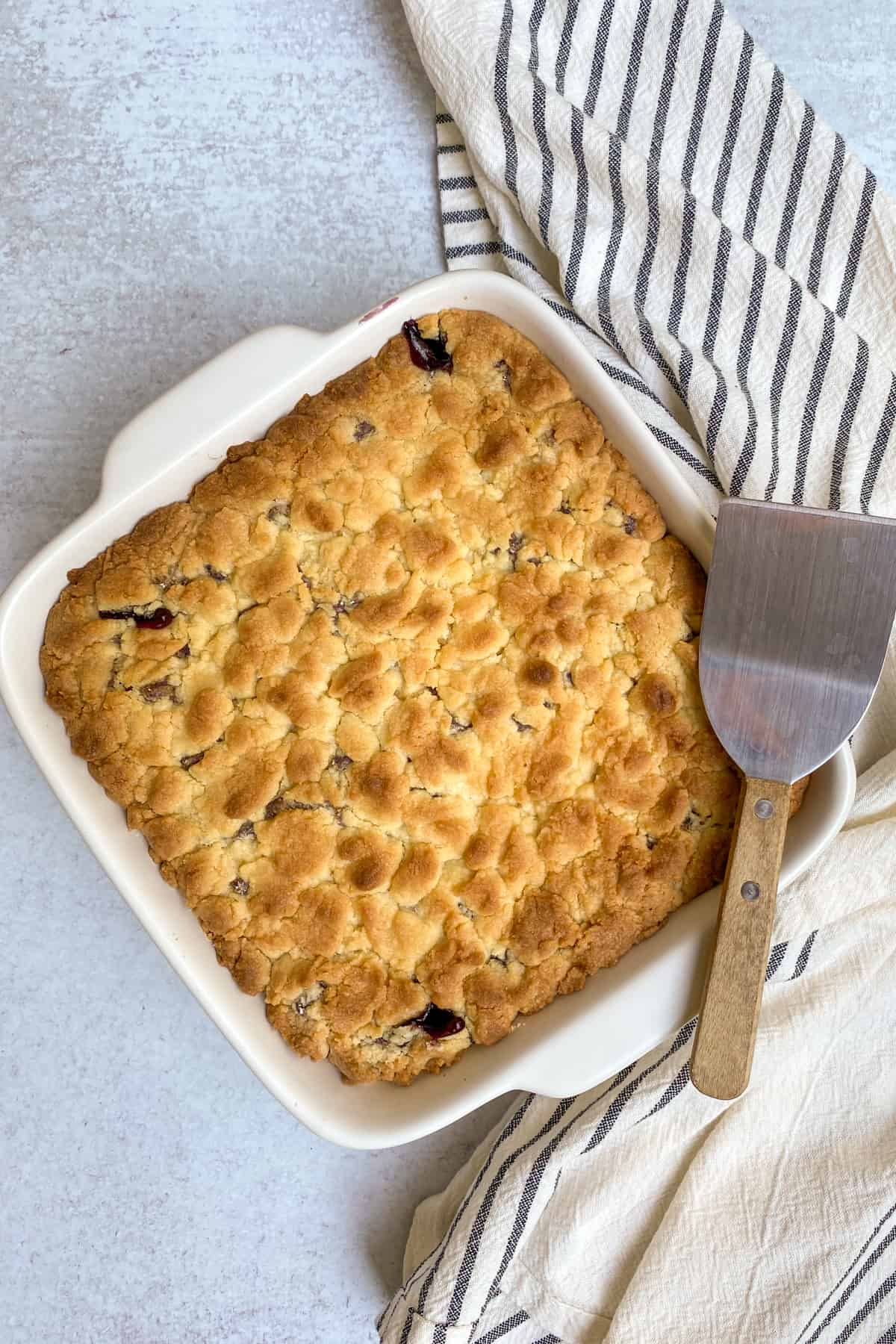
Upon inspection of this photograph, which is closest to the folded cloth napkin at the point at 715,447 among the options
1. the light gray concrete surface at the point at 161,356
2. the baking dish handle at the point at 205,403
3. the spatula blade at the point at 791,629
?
the light gray concrete surface at the point at 161,356

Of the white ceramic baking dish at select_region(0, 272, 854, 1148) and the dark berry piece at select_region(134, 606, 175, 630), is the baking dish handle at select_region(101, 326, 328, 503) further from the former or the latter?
the dark berry piece at select_region(134, 606, 175, 630)

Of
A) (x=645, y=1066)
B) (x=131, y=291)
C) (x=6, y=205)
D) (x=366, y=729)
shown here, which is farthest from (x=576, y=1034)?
(x=6, y=205)

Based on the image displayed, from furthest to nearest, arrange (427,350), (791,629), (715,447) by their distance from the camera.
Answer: (715,447) → (427,350) → (791,629)

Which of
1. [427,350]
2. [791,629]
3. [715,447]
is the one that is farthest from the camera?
[715,447]

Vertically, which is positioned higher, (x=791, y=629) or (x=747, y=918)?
(x=791, y=629)

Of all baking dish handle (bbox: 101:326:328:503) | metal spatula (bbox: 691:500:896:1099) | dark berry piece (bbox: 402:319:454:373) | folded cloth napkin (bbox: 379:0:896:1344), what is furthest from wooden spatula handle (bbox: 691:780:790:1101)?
baking dish handle (bbox: 101:326:328:503)

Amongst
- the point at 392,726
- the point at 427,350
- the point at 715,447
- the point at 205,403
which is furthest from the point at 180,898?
the point at 715,447

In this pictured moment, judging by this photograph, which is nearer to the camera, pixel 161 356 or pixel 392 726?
pixel 392 726

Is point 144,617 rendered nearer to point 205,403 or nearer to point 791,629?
point 205,403
